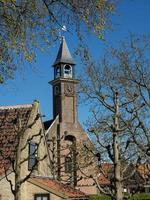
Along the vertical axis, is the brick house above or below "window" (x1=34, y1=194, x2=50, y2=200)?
above

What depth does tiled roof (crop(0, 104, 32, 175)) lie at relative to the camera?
1064 inches

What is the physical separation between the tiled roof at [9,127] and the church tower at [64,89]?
123 ft

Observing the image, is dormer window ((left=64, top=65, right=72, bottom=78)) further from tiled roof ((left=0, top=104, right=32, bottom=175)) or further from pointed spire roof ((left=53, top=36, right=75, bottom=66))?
tiled roof ((left=0, top=104, right=32, bottom=175))

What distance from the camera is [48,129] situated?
6438 centimetres

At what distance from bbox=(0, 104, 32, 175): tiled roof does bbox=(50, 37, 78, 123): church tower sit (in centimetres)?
3761

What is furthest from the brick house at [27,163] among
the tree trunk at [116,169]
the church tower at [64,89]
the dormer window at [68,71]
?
the dormer window at [68,71]

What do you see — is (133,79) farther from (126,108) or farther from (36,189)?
(36,189)

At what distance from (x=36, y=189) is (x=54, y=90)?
43.0m

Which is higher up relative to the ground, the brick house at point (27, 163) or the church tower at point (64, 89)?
the church tower at point (64, 89)

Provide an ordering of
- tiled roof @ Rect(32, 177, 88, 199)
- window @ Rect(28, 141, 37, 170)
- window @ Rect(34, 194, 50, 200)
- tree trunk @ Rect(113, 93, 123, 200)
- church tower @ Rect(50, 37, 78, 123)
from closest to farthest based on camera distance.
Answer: tree trunk @ Rect(113, 93, 123, 200) → window @ Rect(34, 194, 50, 200) → window @ Rect(28, 141, 37, 170) → tiled roof @ Rect(32, 177, 88, 199) → church tower @ Rect(50, 37, 78, 123)

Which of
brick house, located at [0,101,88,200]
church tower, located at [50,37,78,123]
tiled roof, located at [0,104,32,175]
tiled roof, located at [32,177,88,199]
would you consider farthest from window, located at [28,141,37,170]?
church tower, located at [50,37,78,123]

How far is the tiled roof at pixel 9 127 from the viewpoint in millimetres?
27031

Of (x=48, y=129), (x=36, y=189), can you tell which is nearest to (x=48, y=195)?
(x=36, y=189)

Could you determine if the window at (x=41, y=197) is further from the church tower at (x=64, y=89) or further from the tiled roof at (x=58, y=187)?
the church tower at (x=64, y=89)
